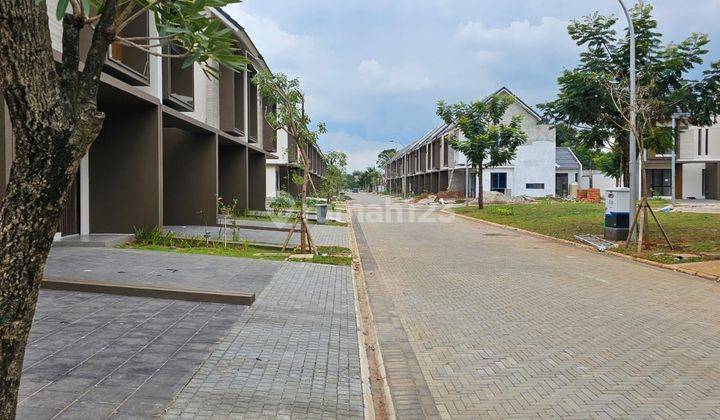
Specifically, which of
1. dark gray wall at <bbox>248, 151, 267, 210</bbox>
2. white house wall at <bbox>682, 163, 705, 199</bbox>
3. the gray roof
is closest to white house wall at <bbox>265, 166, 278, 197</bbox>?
dark gray wall at <bbox>248, 151, 267, 210</bbox>

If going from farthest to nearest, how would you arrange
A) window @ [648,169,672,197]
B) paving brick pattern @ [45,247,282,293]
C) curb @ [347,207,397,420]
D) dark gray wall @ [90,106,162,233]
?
window @ [648,169,672,197] < dark gray wall @ [90,106,162,233] < paving brick pattern @ [45,247,282,293] < curb @ [347,207,397,420]

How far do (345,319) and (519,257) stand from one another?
27.7 feet

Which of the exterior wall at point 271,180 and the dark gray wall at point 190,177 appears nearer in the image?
the dark gray wall at point 190,177

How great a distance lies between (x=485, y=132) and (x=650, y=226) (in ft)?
53.7

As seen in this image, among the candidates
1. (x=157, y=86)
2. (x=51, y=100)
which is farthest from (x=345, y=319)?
(x=157, y=86)

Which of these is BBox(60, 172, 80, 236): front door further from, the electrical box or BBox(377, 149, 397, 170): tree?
BBox(377, 149, 397, 170): tree

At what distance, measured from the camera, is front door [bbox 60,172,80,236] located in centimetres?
1405

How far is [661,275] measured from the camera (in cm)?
1223

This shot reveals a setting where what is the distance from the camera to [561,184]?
192 ft

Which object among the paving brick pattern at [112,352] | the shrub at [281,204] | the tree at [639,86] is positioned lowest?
the paving brick pattern at [112,352]

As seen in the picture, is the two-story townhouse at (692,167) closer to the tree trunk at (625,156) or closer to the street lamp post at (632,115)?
the tree trunk at (625,156)

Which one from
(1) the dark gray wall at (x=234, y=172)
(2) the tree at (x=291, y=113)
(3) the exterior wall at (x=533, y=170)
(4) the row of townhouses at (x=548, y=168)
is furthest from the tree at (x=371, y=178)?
(2) the tree at (x=291, y=113)

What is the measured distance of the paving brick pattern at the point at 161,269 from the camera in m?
9.20

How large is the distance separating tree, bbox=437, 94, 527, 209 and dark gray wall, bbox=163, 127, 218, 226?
18.0 m
